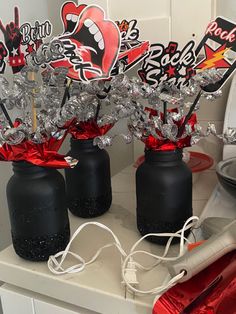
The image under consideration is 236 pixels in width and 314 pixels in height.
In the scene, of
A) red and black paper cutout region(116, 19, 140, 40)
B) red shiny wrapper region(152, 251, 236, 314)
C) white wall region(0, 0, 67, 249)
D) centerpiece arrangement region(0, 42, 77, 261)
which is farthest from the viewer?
white wall region(0, 0, 67, 249)

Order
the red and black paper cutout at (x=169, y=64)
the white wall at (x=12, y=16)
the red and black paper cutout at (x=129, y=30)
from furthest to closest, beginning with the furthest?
the white wall at (x=12, y=16), the red and black paper cutout at (x=129, y=30), the red and black paper cutout at (x=169, y=64)

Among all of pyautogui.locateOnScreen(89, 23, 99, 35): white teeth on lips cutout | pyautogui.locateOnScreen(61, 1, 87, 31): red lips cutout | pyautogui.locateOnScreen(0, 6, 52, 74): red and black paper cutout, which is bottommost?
pyautogui.locateOnScreen(0, 6, 52, 74): red and black paper cutout

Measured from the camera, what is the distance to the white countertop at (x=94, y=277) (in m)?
0.58

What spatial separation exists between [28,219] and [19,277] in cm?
11

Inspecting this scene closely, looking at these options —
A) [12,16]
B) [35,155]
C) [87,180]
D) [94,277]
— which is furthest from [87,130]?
[12,16]

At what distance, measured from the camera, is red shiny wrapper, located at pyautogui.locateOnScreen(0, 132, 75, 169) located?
0.62m

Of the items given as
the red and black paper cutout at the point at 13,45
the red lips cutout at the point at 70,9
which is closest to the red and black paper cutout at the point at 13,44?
the red and black paper cutout at the point at 13,45

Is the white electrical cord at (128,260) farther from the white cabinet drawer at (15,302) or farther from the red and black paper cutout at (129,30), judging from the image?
the red and black paper cutout at (129,30)

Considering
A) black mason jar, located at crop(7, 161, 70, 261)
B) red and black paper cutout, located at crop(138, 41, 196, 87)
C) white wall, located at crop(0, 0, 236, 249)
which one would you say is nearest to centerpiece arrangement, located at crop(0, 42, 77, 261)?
black mason jar, located at crop(7, 161, 70, 261)

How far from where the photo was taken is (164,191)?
2.21 feet

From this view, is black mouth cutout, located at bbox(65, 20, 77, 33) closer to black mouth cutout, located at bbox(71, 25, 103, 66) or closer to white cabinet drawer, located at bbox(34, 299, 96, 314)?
black mouth cutout, located at bbox(71, 25, 103, 66)

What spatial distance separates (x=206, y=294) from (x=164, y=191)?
0.22 m

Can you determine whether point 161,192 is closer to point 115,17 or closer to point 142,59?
point 142,59

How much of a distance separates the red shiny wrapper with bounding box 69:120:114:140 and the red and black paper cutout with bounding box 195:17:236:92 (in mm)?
267
